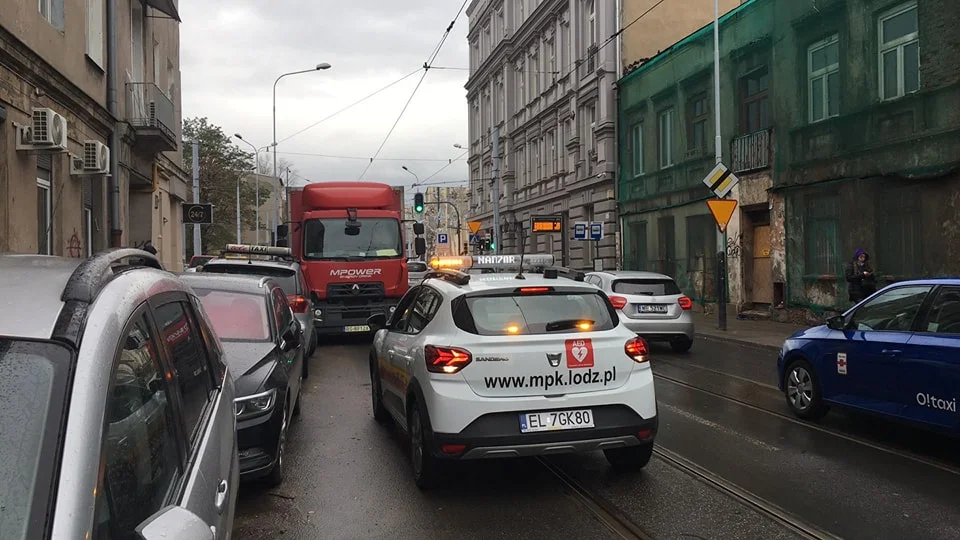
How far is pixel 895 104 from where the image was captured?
15883mm

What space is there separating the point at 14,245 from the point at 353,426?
7592 mm

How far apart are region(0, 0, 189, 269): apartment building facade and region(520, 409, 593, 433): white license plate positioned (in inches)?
200

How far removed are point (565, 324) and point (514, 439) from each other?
37.3 inches

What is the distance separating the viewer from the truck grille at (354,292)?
15.2 metres

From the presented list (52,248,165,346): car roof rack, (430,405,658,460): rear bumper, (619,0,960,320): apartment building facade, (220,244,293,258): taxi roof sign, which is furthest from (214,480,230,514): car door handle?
(619,0,960,320): apartment building facade

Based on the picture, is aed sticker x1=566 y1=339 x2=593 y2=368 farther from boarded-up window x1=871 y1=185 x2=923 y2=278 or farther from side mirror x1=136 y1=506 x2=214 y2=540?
boarded-up window x1=871 y1=185 x2=923 y2=278

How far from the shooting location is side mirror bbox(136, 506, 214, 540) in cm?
186

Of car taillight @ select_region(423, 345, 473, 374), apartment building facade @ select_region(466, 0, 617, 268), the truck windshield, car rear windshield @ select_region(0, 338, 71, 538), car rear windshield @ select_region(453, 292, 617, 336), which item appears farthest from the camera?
apartment building facade @ select_region(466, 0, 617, 268)

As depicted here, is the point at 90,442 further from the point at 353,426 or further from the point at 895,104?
the point at 895,104

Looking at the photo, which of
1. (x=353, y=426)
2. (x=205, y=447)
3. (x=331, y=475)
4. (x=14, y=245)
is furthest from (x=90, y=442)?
(x=14, y=245)

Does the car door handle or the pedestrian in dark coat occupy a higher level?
the pedestrian in dark coat

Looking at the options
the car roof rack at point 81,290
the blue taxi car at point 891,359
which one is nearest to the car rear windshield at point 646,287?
the blue taxi car at point 891,359

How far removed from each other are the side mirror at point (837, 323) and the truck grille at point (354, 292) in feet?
30.9

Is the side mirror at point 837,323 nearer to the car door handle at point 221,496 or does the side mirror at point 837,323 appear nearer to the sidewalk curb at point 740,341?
the car door handle at point 221,496
